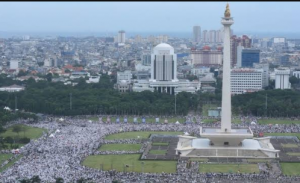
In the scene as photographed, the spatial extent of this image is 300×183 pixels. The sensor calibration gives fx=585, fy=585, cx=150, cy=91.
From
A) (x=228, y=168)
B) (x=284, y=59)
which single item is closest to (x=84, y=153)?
(x=228, y=168)

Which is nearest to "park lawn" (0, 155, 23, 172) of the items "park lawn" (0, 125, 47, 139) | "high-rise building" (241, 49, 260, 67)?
"park lawn" (0, 125, 47, 139)

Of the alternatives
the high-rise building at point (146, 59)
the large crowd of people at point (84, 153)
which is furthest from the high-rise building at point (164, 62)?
the high-rise building at point (146, 59)

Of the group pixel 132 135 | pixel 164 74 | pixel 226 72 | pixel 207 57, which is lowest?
pixel 132 135

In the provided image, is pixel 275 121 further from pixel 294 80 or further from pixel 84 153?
pixel 294 80

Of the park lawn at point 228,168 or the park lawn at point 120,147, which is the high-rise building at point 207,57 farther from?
the park lawn at point 228,168

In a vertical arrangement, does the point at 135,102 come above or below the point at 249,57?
A: below
